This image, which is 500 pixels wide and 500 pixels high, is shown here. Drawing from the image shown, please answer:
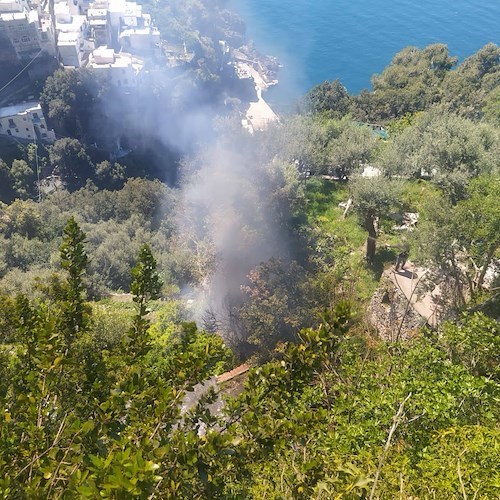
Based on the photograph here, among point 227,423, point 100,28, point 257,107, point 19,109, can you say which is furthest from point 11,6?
point 227,423

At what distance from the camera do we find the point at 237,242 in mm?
13336

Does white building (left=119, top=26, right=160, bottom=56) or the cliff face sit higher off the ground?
the cliff face

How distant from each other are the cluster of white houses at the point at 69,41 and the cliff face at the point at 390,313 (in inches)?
1249

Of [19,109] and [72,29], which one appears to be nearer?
[19,109]

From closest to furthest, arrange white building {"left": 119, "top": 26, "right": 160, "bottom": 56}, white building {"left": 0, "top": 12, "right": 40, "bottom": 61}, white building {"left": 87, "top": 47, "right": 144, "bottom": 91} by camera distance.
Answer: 1. white building {"left": 0, "top": 12, "right": 40, "bottom": 61}
2. white building {"left": 87, "top": 47, "right": 144, "bottom": 91}
3. white building {"left": 119, "top": 26, "right": 160, "bottom": 56}

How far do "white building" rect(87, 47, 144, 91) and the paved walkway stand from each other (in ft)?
111

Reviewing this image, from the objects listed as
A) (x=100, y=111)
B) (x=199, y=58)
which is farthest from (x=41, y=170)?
(x=199, y=58)

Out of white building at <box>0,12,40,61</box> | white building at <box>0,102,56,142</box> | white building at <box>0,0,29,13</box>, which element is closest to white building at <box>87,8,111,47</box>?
white building at <box>0,12,40,61</box>

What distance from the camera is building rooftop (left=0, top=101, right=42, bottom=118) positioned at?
34.0 m

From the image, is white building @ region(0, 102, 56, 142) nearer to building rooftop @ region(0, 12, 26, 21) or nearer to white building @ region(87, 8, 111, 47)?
building rooftop @ region(0, 12, 26, 21)

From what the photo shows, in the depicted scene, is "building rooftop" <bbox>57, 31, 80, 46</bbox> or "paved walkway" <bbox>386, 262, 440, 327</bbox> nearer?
"paved walkway" <bbox>386, 262, 440, 327</bbox>

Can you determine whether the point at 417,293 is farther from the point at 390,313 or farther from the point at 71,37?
the point at 71,37

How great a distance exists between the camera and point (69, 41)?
126 feet

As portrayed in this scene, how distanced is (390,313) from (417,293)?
87cm
